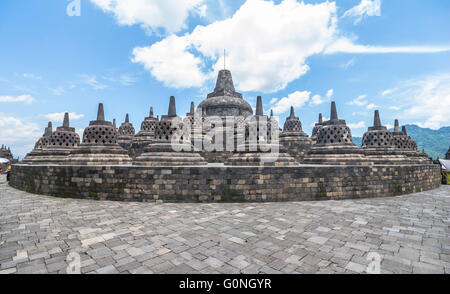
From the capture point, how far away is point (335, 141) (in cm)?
1194

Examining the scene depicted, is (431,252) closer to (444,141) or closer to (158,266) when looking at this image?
(158,266)

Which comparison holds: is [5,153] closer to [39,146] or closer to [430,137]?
[39,146]

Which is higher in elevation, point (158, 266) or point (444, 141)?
point (444, 141)

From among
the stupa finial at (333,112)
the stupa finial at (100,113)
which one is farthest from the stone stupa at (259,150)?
the stupa finial at (100,113)

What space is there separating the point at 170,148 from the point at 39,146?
1273 centimetres

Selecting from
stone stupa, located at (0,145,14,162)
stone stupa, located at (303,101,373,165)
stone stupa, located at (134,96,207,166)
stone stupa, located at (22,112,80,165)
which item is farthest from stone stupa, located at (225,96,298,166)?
stone stupa, located at (0,145,14,162)

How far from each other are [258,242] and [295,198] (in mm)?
4435

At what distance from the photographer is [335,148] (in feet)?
38.1

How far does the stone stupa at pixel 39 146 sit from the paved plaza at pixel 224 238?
29.4 ft

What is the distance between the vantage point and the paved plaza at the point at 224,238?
11.1 ft

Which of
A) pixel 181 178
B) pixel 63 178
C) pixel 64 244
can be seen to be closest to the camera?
pixel 64 244

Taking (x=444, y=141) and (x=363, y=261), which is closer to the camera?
(x=363, y=261)
